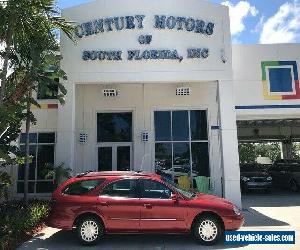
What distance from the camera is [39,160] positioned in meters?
17.2

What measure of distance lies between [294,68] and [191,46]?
18.1ft

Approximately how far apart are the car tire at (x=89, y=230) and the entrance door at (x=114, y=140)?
26.5 feet

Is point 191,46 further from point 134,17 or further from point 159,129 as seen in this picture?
point 159,129

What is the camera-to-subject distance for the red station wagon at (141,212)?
8.84 m

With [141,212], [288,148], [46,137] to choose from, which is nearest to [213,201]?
[141,212]

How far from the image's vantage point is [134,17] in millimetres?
15281

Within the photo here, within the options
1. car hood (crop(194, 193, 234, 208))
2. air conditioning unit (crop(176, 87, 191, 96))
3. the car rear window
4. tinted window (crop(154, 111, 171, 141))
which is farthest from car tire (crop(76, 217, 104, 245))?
air conditioning unit (crop(176, 87, 191, 96))

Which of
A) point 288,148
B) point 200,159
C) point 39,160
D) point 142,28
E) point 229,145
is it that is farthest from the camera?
point 288,148

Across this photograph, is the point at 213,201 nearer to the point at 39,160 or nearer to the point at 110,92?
the point at 110,92

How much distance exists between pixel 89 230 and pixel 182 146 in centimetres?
872

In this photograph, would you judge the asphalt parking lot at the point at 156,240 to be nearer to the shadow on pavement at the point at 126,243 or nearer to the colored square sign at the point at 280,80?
the shadow on pavement at the point at 126,243

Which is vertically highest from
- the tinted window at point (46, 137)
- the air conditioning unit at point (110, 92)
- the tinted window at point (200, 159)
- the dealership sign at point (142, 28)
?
the dealership sign at point (142, 28)

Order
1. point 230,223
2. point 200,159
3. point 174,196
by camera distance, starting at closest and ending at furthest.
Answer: point 230,223
point 174,196
point 200,159

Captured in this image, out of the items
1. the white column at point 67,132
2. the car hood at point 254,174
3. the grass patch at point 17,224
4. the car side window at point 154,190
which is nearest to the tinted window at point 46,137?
the white column at point 67,132
